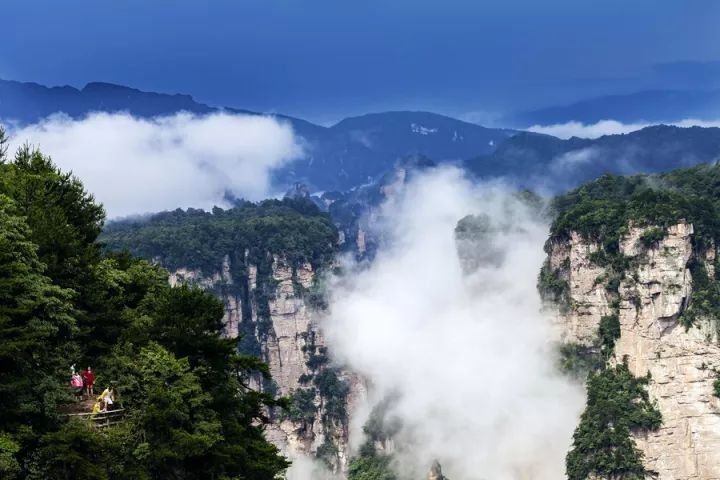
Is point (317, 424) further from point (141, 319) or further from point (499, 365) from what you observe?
point (141, 319)

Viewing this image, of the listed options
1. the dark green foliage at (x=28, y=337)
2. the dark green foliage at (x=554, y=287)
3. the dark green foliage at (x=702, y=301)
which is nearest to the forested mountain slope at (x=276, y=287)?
the dark green foliage at (x=554, y=287)

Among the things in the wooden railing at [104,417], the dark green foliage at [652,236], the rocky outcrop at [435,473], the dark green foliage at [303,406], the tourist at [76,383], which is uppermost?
the dark green foliage at [652,236]

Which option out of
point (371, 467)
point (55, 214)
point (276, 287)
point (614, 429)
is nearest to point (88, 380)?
point (55, 214)

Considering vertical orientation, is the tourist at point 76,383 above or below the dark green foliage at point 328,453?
below

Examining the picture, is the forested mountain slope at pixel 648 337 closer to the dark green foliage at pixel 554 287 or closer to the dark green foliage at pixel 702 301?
the dark green foliage at pixel 702 301

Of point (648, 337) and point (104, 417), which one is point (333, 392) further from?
point (104, 417)
